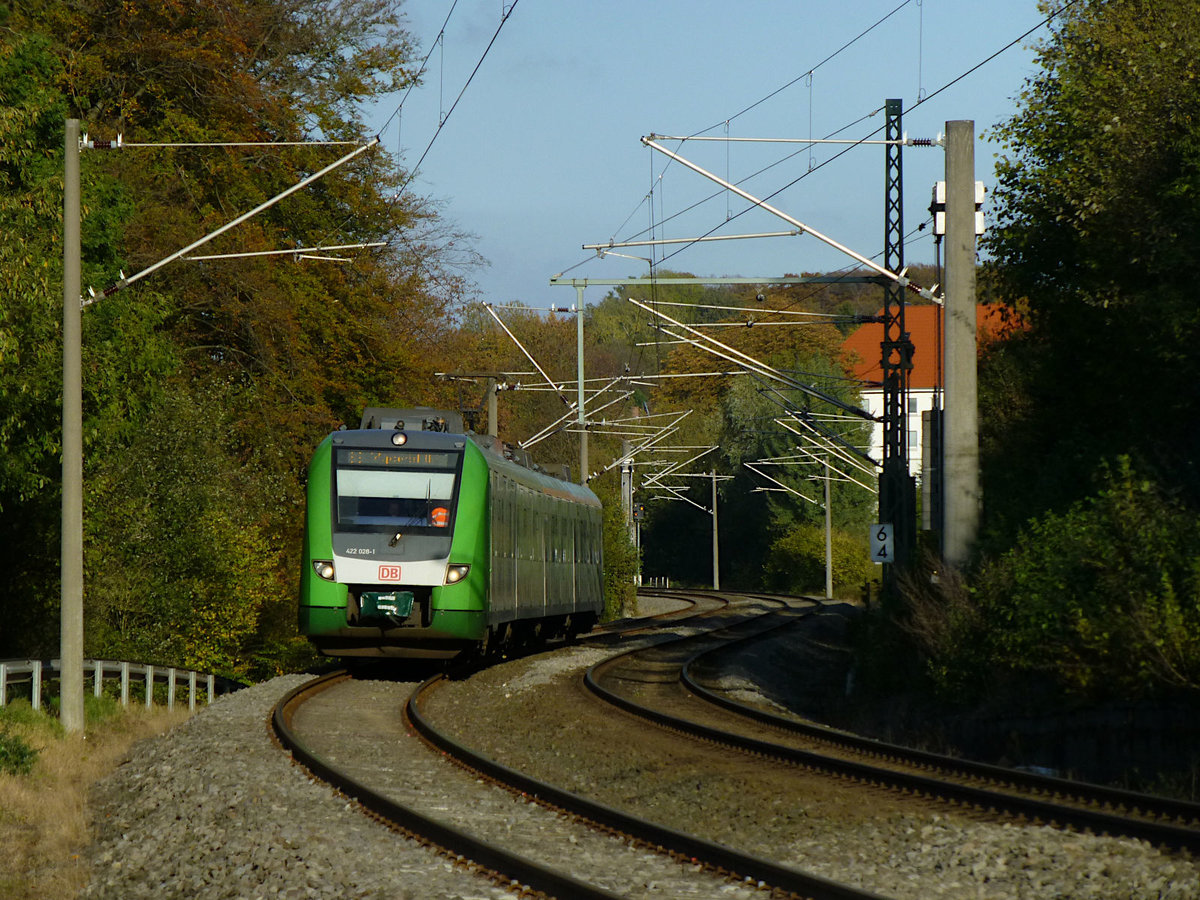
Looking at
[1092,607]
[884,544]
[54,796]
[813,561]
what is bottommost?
[813,561]

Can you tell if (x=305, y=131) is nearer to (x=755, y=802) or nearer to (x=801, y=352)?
(x=755, y=802)

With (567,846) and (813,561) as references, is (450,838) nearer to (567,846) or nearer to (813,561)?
(567,846)

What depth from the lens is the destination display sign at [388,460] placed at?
2033cm

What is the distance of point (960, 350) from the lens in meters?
19.2

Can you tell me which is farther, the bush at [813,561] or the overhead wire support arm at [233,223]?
the bush at [813,561]

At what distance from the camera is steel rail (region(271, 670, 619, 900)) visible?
7984 mm

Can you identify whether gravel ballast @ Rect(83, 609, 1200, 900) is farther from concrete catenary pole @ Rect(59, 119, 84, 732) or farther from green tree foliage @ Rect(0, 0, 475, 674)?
green tree foliage @ Rect(0, 0, 475, 674)

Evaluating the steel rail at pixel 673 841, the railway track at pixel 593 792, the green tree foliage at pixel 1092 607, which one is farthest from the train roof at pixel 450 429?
the steel rail at pixel 673 841

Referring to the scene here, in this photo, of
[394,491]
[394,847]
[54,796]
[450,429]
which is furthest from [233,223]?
[394,847]

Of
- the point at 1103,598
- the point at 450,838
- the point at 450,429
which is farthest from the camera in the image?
the point at 450,429

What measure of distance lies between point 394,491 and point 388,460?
423 millimetres

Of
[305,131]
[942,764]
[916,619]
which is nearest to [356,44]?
[305,131]

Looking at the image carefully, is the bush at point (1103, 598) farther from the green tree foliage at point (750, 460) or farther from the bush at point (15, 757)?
the green tree foliage at point (750, 460)

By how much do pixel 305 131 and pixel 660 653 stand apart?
1550 centimetres
